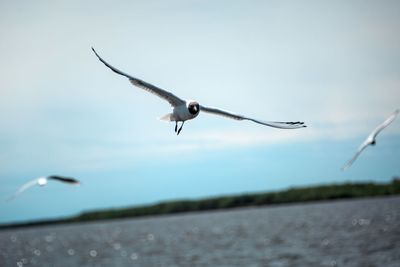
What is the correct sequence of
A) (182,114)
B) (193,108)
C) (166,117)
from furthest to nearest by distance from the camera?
1. (166,117)
2. (182,114)
3. (193,108)

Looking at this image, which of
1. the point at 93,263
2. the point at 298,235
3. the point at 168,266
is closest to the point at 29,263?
the point at 93,263

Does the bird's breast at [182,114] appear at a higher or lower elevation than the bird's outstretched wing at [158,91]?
lower

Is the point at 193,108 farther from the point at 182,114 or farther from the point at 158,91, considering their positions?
the point at 158,91

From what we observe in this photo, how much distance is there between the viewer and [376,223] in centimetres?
8412

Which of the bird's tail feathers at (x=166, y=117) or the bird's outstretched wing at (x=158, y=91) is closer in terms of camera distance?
the bird's outstretched wing at (x=158, y=91)

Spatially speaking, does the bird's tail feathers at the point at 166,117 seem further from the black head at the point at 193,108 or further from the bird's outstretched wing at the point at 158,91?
the black head at the point at 193,108

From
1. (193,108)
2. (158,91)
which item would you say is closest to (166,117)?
(158,91)

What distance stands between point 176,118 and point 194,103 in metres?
0.58

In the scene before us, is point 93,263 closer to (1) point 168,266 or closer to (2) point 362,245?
(1) point 168,266

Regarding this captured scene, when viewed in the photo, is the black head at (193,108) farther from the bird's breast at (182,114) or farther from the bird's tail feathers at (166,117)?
the bird's tail feathers at (166,117)

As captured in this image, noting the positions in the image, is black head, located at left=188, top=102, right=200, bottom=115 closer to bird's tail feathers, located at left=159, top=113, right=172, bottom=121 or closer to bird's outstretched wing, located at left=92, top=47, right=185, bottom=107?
bird's outstretched wing, located at left=92, top=47, right=185, bottom=107

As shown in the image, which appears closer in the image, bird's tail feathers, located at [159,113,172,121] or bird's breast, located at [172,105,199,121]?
bird's breast, located at [172,105,199,121]

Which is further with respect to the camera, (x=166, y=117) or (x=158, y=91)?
(x=166, y=117)

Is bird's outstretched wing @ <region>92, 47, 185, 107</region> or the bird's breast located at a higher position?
bird's outstretched wing @ <region>92, 47, 185, 107</region>
